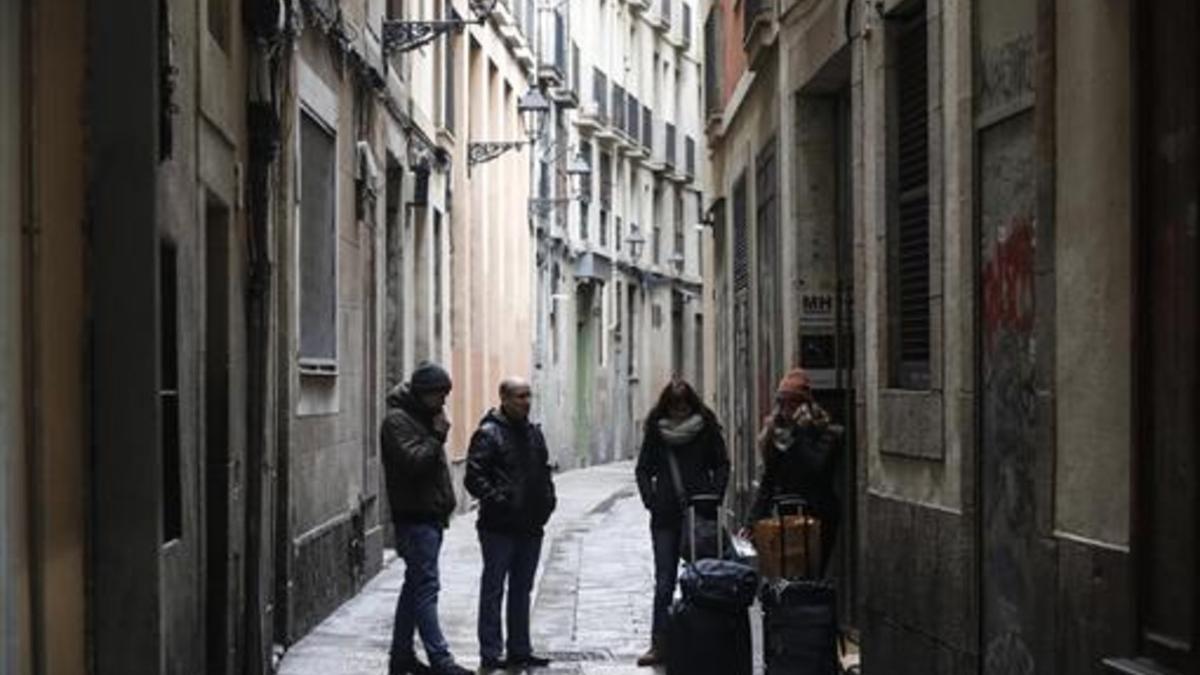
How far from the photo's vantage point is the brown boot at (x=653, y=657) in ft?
39.6

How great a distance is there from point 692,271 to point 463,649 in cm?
3769

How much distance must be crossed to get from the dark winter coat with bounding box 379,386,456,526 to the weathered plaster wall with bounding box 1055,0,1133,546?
15.2ft

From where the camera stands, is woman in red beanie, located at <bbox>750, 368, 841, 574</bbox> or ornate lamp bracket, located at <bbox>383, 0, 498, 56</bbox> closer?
woman in red beanie, located at <bbox>750, 368, 841, 574</bbox>

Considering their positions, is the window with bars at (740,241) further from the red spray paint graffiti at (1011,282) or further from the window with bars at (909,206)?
the red spray paint graffiti at (1011,282)

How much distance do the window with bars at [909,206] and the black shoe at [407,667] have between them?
3.09m

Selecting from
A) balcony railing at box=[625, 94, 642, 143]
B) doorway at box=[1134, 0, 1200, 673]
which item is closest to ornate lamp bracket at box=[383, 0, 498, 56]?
doorway at box=[1134, 0, 1200, 673]

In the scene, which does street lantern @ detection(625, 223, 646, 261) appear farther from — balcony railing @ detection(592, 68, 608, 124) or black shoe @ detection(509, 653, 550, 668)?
black shoe @ detection(509, 653, 550, 668)

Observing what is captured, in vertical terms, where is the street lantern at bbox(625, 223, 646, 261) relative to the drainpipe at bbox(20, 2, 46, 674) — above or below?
above

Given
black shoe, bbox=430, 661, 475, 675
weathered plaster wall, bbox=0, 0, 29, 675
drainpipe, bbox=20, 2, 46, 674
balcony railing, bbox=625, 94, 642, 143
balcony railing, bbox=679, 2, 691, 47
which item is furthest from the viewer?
balcony railing, bbox=679, 2, 691, 47

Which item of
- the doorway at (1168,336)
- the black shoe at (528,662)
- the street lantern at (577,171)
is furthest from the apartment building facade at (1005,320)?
the street lantern at (577,171)

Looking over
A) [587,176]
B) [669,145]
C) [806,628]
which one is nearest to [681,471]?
[806,628]

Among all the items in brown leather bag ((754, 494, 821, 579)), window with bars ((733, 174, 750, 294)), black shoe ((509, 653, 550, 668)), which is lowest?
black shoe ((509, 653, 550, 668))

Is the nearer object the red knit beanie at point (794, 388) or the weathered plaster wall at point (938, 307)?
the weathered plaster wall at point (938, 307)

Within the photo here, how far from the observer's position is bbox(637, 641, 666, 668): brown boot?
12.1m
